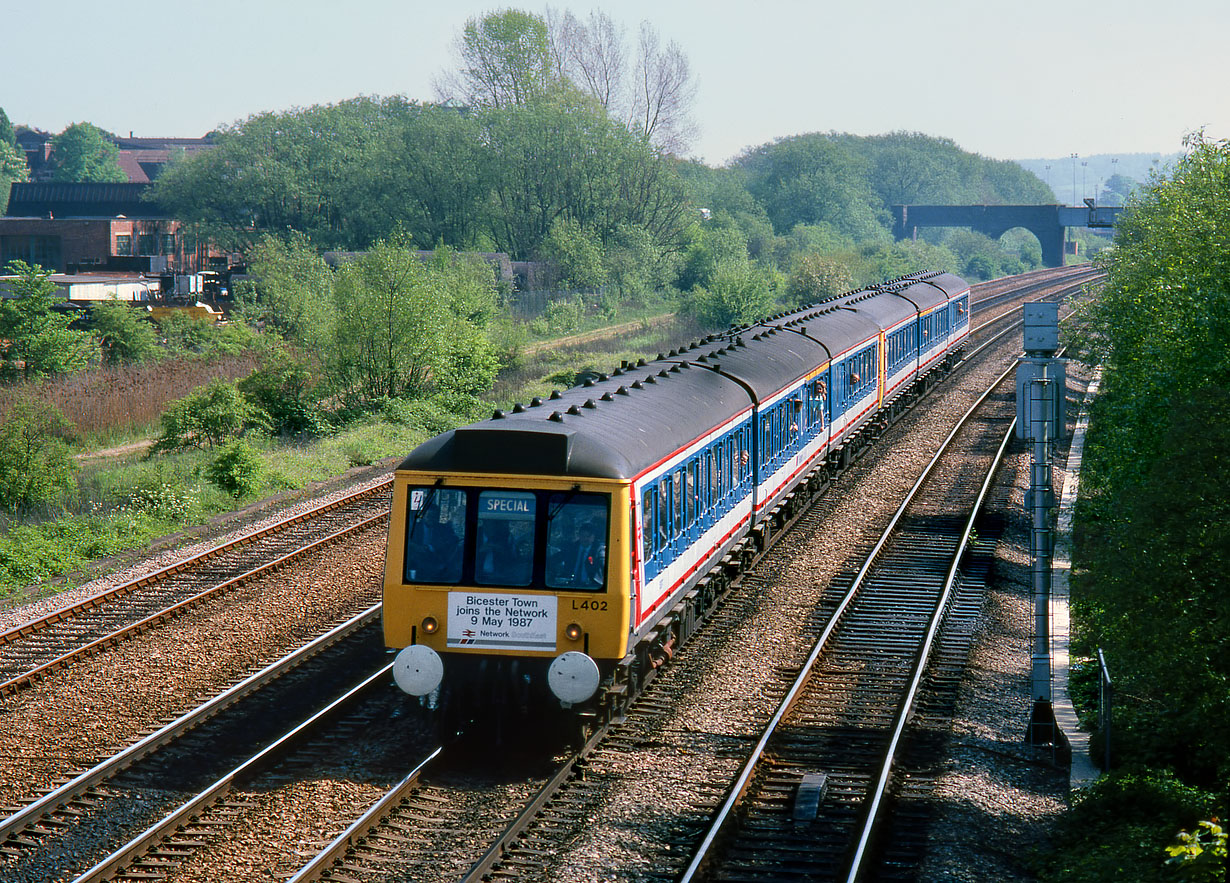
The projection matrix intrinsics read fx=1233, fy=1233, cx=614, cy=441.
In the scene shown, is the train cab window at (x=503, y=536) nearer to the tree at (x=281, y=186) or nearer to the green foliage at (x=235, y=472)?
the green foliage at (x=235, y=472)

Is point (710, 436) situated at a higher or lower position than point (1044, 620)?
higher

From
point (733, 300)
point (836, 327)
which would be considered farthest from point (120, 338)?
point (836, 327)

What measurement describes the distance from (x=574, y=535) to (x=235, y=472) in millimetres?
16558

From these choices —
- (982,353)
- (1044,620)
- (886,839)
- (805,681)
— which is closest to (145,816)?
(886,839)

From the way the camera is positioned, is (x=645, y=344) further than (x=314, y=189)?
No

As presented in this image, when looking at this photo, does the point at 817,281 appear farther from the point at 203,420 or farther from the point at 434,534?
the point at 434,534

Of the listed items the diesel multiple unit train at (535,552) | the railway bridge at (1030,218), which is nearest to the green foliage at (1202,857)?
the diesel multiple unit train at (535,552)

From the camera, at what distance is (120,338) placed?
46000 millimetres

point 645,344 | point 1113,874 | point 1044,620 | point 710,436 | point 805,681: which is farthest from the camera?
point 645,344

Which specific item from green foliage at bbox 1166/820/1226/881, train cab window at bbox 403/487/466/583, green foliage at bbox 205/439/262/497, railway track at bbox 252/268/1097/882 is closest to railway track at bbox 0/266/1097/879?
railway track at bbox 252/268/1097/882

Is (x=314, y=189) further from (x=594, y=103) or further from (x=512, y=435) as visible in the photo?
(x=512, y=435)

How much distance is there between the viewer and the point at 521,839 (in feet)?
33.1

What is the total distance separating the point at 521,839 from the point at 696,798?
176 centimetres

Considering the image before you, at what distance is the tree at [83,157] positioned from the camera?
14362 cm
